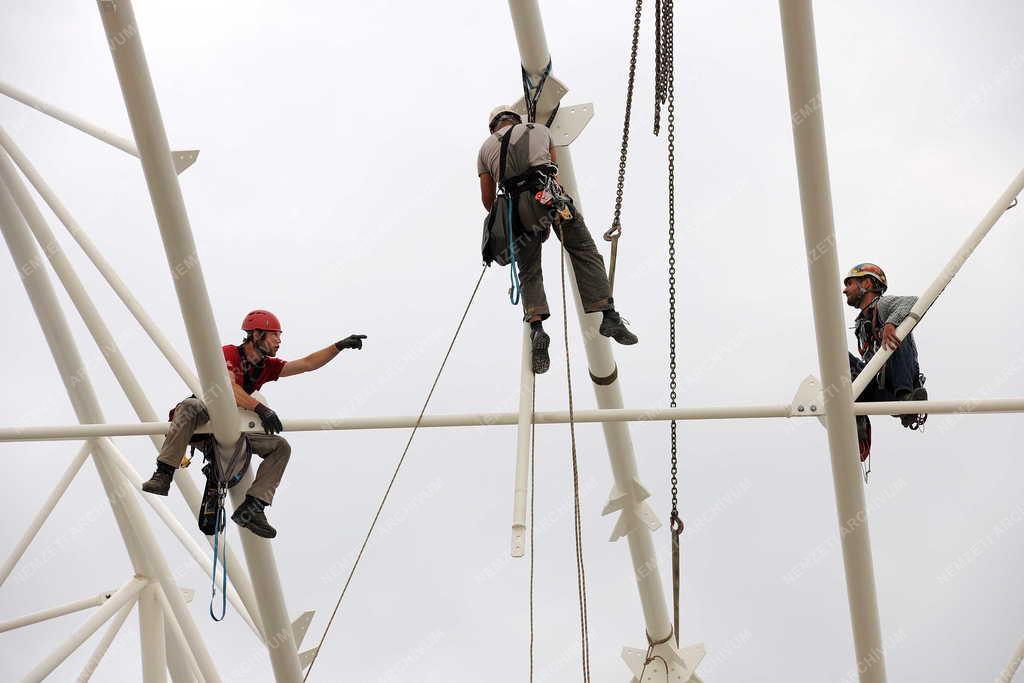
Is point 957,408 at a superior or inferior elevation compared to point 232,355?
inferior

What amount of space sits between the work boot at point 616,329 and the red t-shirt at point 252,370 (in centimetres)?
280

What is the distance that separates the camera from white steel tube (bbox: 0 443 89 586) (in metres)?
15.7

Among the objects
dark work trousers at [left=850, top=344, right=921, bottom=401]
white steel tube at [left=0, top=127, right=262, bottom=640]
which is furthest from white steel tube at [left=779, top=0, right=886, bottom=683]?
white steel tube at [left=0, top=127, right=262, bottom=640]

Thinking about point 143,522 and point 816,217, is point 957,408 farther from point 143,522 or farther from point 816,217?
point 143,522

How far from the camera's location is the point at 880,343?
48.1 ft

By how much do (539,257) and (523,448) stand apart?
82.4 inches

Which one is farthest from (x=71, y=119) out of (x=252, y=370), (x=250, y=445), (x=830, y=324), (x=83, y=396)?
(x=830, y=324)

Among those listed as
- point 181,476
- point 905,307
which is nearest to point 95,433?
point 181,476

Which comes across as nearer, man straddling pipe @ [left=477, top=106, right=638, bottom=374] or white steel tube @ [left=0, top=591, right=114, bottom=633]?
man straddling pipe @ [left=477, top=106, right=638, bottom=374]

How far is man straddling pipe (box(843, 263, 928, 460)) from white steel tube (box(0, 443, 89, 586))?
7.61 metres

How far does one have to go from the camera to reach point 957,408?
1270cm

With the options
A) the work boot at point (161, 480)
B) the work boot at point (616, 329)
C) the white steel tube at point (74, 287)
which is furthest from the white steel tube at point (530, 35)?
the white steel tube at point (74, 287)

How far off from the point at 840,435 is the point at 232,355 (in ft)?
16.5

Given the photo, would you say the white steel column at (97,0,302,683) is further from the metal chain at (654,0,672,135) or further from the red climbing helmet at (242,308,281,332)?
the metal chain at (654,0,672,135)
